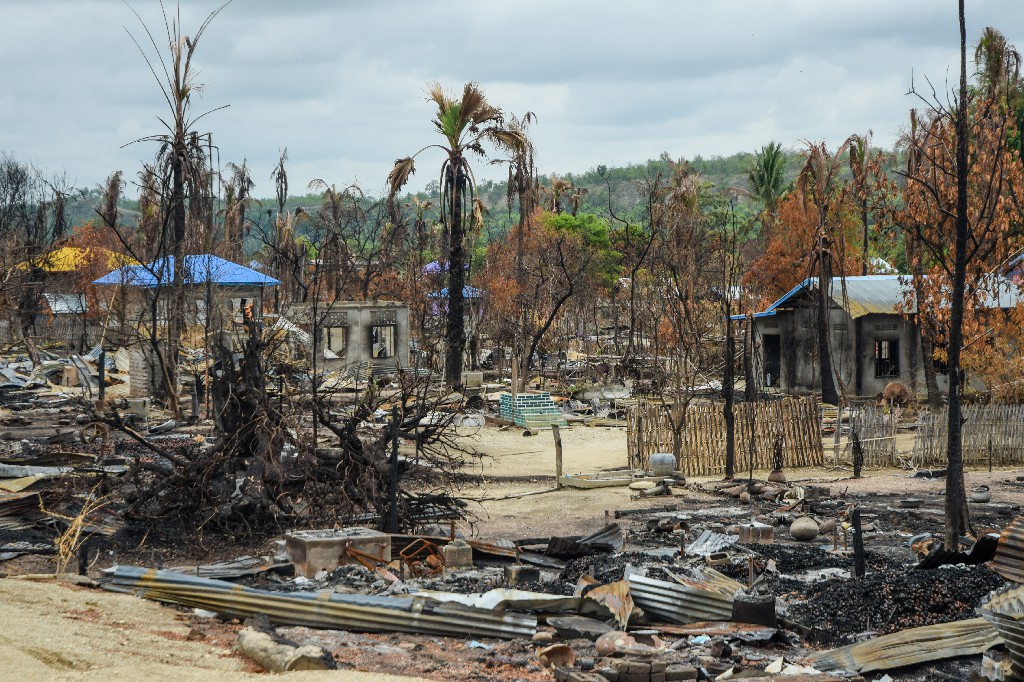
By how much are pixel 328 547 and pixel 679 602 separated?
369 centimetres

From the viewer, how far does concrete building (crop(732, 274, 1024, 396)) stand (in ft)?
99.5

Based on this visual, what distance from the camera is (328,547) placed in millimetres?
11188

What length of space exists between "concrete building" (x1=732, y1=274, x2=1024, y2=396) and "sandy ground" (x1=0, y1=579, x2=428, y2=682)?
23175 millimetres

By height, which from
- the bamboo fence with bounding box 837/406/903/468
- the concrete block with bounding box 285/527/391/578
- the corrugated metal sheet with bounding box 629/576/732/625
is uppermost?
the bamboo fence with bounding box 837/406/903/468

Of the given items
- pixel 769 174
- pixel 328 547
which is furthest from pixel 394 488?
pixel 769 174

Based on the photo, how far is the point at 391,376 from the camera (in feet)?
115

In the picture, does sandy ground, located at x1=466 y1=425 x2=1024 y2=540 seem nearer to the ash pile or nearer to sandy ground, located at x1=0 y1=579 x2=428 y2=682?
the ash pile

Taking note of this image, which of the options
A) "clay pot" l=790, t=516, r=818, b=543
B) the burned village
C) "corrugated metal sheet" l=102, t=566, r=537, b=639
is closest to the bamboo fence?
the burned village

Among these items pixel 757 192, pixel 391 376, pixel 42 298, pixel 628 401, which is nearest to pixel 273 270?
pixel 42 298

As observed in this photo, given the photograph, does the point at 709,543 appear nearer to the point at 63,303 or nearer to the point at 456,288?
the point at 456,288

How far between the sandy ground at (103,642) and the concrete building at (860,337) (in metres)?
23.2

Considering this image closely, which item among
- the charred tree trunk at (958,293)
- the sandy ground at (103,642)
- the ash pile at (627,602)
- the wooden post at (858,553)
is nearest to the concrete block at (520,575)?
the ash pile at (627,602)

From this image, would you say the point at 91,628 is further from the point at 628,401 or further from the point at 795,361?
the point at 795,361

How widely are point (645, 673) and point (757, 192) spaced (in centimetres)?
4949
